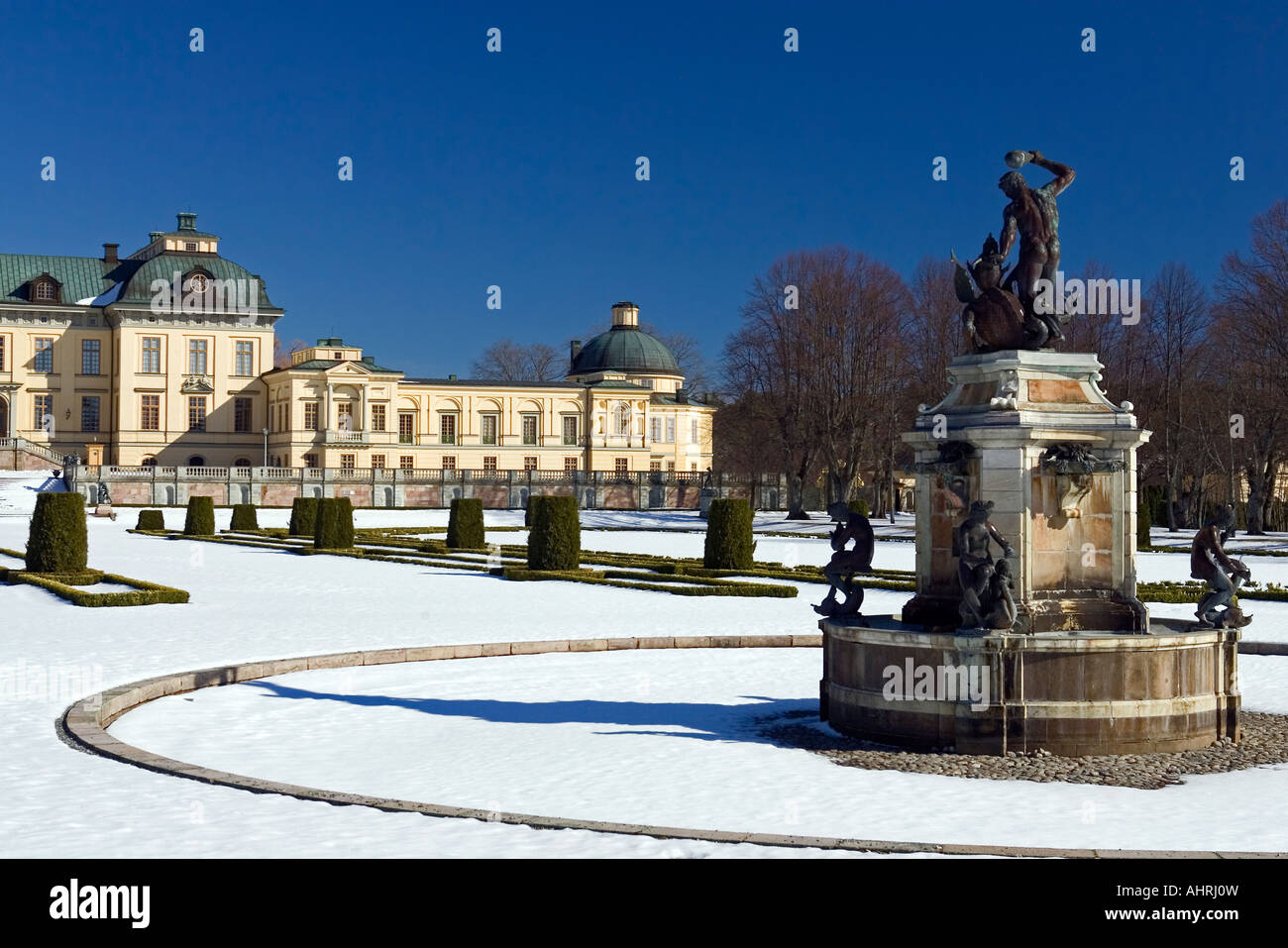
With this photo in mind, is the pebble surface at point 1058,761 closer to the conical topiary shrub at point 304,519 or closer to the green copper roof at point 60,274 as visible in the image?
the conical topiary shrub at point 304,519

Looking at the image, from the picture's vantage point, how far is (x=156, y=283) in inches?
2950

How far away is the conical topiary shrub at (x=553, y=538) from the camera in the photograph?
27609mm

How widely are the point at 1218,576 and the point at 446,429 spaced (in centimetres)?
6915

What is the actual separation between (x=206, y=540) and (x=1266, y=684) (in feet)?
106

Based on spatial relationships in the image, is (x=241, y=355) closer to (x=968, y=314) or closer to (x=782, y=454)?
(x=782, y=454)

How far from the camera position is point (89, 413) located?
3022 inches

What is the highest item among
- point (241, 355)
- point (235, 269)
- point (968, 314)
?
point (235, 269)

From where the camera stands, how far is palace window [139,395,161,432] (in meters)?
75.2

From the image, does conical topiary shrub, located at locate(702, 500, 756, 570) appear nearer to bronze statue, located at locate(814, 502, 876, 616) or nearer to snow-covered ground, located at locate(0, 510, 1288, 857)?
snow-covered ground, located at locate(0, 510, 1288, 857)

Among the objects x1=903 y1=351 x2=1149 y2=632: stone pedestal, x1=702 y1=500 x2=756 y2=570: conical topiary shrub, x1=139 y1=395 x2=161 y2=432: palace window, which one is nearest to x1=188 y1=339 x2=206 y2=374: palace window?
x1=139 y1=395 x2=161 y2=432: palace window

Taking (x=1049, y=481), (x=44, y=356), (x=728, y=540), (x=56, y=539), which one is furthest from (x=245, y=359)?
(x=1049, y=481)

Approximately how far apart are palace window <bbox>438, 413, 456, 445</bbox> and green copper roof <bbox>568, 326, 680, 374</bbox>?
45.1 ft
